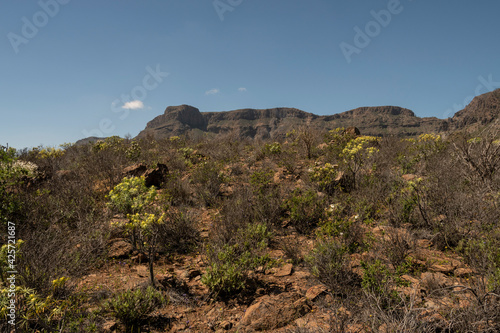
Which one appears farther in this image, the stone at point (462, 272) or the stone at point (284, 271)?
the stone at point (284, 271)

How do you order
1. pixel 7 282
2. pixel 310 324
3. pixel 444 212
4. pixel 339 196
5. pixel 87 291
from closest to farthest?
pixel 7 282 < pixel 310 324 < pixel 87 291 < pixel 444 212 < pixel 339 196

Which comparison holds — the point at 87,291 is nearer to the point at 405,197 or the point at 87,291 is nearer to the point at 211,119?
the point at 405,197

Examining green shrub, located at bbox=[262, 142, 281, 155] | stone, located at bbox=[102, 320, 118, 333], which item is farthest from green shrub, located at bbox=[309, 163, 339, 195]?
stone, located at bbox=[102, 320, 118, 333]

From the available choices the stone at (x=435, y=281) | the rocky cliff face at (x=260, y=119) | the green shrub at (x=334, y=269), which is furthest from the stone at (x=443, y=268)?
the rocky cliff face at (x=260, y=119)

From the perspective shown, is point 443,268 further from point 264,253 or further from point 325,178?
point 325,178

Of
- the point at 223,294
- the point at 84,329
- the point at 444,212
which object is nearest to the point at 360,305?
the point at 223,294

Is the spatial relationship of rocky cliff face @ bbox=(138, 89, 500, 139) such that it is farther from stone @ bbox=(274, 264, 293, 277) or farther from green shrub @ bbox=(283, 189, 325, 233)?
stone @ bbox=(274, 264, 293, 277)

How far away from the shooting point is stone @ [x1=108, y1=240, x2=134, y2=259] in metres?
4.29

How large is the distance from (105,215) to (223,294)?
3.45m

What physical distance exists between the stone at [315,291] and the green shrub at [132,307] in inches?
79.8

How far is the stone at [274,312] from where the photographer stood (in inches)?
107

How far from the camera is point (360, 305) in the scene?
107 inches

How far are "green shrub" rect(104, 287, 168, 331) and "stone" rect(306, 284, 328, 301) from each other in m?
2.03

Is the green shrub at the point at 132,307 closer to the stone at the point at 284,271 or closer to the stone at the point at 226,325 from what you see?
the stone at the point at 226,325
